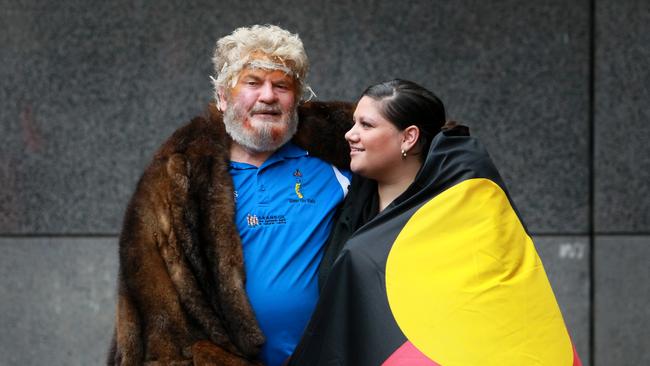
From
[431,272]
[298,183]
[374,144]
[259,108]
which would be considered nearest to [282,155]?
[298,183]

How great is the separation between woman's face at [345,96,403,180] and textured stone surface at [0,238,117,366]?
2815mm

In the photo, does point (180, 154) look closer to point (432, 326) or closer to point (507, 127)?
point (432, 326)

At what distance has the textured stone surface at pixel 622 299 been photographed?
575cm

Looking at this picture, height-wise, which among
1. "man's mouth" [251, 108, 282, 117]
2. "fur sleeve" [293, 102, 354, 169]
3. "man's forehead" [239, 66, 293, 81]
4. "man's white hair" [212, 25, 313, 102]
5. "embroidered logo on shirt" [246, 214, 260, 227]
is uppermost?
"man's white hair" [212, 25, 313, 102]

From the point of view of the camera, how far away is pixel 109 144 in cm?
585

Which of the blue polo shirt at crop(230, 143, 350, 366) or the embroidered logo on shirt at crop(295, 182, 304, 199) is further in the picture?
the embroidered logo on shirt at crop(295, 182, 304, 199)

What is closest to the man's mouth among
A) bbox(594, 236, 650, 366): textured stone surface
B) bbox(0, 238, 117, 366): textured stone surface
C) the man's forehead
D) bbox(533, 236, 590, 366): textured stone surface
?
the man's forehead

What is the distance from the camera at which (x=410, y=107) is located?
3.42 metres

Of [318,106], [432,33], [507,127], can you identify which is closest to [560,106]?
[507,127]

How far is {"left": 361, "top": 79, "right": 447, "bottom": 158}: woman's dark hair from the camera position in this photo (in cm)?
341

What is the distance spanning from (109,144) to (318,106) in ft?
7.79

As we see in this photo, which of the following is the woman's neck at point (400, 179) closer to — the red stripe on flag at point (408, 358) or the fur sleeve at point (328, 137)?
the fur sleeve at point (328, 137)

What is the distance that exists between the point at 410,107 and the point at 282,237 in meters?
0.66

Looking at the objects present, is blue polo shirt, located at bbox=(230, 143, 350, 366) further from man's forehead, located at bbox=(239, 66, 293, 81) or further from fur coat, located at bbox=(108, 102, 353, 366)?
man's forehead, located at bbox=(239, 66, 293, 81)
